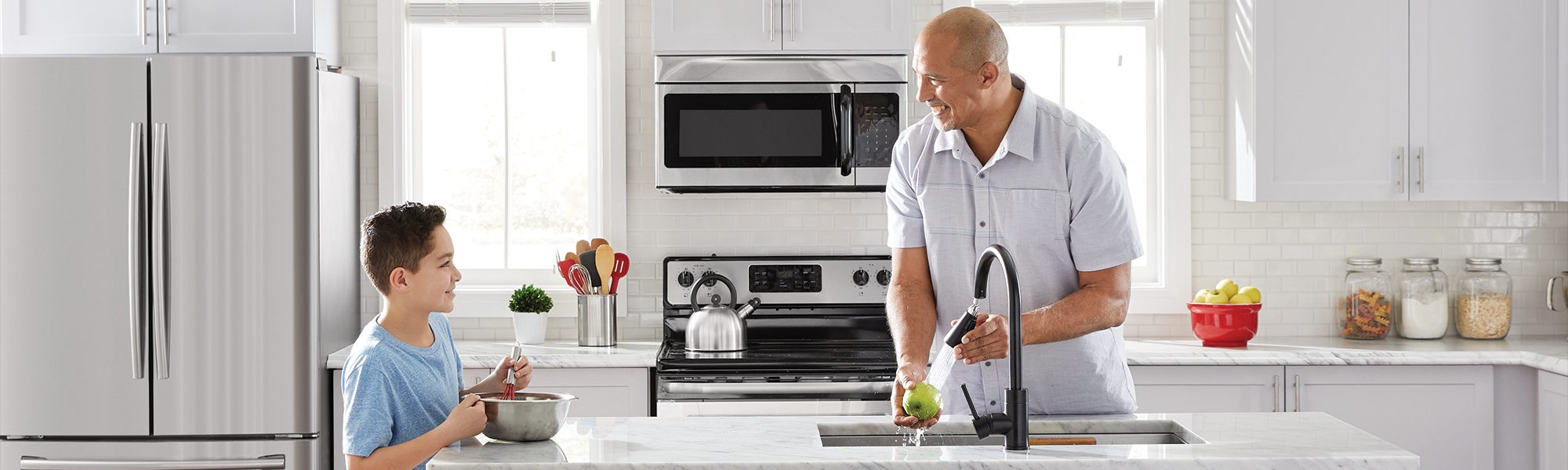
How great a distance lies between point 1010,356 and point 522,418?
0.74 meters

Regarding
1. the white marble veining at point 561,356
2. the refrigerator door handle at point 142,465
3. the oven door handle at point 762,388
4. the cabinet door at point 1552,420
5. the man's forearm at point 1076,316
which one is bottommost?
the refrigerator door handle at point 142,465

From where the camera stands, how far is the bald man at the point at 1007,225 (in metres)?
2.20

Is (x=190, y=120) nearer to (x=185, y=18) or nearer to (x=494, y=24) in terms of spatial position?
(x=185, y=18)

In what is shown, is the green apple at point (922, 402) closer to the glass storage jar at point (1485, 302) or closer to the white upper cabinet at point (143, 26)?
Answer: the white upper cabinet at point (143, 26)

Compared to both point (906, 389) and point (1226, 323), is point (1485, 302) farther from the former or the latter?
point (906, 389)

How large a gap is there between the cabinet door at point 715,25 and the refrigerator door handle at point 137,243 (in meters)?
1.46

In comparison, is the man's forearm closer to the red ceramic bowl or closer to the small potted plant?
the red ceramic bowl

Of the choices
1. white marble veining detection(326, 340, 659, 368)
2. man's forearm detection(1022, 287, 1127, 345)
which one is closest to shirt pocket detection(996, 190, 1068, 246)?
man's forearm detection(1022, 287, 1127, 345)

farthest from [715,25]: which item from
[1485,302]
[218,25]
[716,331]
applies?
[1485,302]

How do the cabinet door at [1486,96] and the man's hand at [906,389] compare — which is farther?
the cabinet door at [1486,96]

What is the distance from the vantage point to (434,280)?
6.70ft

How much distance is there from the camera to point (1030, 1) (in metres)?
3.99

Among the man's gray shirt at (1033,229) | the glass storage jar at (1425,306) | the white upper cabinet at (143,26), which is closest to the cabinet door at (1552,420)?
the glass storage jar at (1425,306)

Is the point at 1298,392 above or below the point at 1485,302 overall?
below
